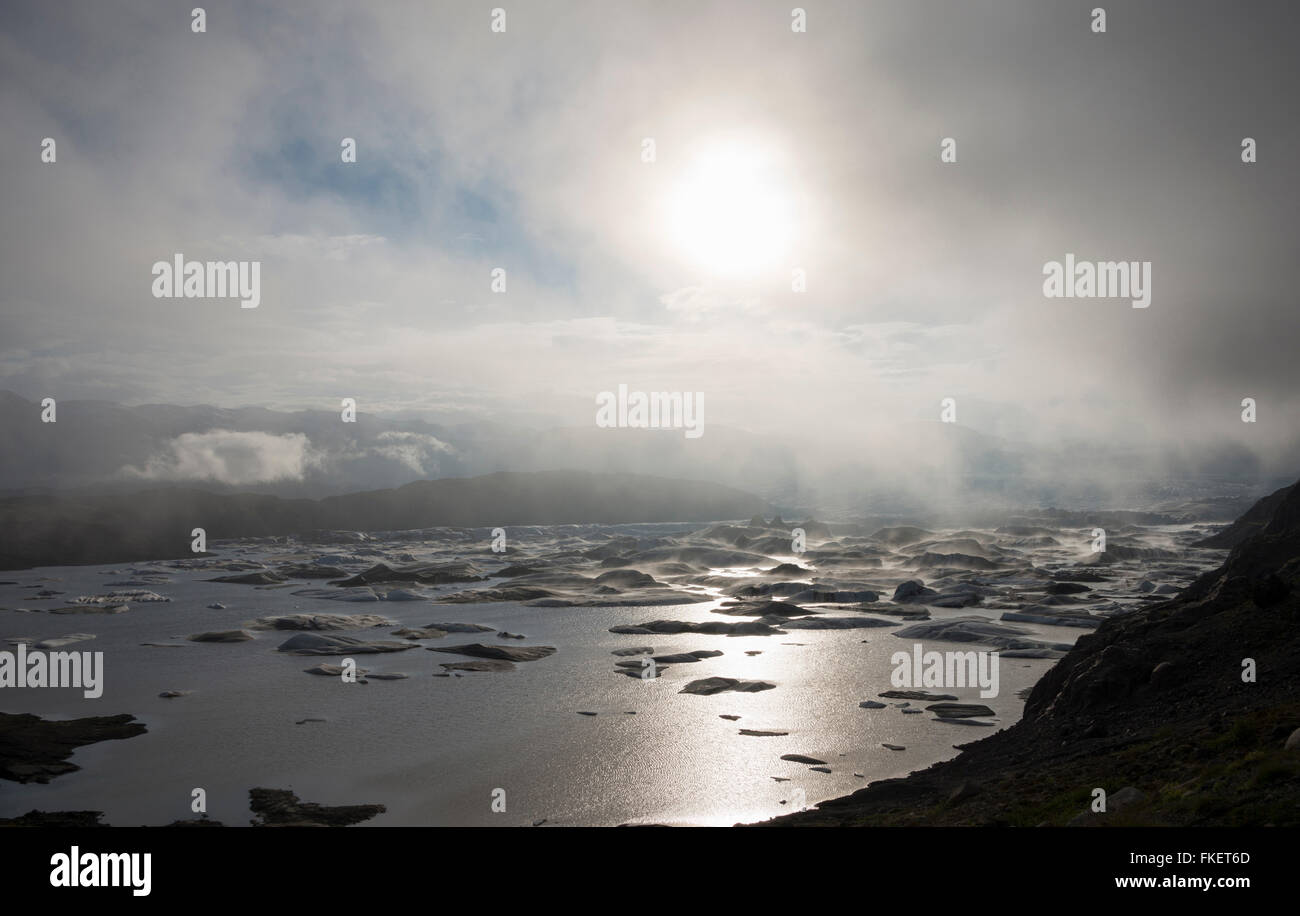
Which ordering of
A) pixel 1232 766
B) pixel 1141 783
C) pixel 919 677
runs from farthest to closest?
pixel 919 677 → pixel 1141 783 → pixel 1232 766

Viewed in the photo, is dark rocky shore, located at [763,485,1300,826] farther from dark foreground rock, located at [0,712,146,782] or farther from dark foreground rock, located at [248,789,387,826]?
dark foreground rock, located at [0,712,146,782]

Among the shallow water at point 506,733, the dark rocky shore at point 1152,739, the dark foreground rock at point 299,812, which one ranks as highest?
the dark rocky shore at point 1152,739

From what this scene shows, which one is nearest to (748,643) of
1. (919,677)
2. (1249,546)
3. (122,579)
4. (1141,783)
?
(919,677)

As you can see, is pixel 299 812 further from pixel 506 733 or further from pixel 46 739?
pixel 46 739

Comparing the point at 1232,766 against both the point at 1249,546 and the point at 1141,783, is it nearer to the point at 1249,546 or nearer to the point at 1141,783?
the point at 1141,783

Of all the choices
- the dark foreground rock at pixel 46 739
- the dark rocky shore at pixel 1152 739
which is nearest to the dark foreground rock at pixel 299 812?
the dark foreground rock at pixel 46 739

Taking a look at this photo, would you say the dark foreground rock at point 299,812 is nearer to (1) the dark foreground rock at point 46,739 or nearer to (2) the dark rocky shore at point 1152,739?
(1) the dark foreground rock at point 46,739
